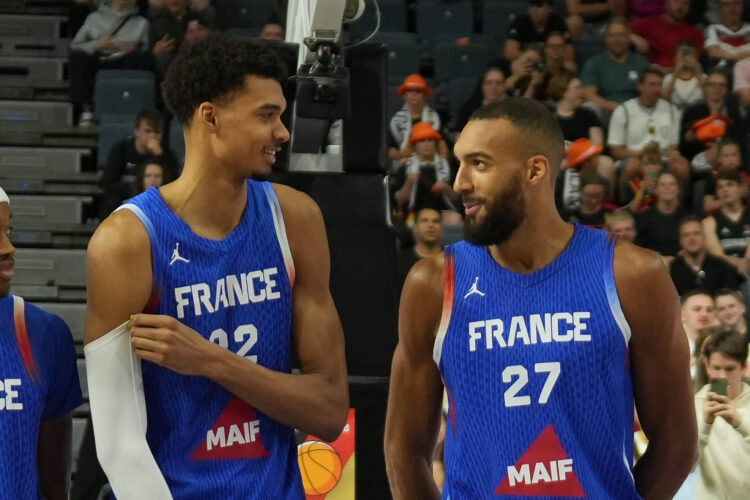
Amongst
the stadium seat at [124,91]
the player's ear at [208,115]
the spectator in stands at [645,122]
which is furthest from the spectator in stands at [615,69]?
the player's ear at [208,115]

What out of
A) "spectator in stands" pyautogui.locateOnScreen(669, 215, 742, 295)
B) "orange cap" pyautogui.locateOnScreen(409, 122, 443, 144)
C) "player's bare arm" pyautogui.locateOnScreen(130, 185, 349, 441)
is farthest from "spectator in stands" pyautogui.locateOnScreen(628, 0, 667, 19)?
"player's bare arm" pyautogui.locateOnScreen(130, 185, 349, 441)

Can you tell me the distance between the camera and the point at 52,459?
3.28 m

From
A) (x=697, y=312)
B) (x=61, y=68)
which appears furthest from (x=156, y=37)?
(x=697, y=312)

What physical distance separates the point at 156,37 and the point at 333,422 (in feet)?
27.2

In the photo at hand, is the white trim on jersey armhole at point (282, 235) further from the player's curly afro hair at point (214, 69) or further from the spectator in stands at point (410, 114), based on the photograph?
the spectator in stands at point (410, 114)

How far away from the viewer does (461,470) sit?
3113 millimetres

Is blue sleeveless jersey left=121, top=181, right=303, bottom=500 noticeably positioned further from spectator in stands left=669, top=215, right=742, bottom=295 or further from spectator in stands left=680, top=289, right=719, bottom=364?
spectator in stands left=669, top=215, right=742, bottom=295

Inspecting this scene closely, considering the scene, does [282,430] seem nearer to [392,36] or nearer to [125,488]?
[125,488]

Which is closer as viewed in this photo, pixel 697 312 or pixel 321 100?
pixel 321 100

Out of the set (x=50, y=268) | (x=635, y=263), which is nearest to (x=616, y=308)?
(x=635, y=263)

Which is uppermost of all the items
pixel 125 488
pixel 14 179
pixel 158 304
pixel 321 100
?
pixel 321 100

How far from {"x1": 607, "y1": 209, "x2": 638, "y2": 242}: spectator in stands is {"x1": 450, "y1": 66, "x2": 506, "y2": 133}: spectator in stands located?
75.8 inches

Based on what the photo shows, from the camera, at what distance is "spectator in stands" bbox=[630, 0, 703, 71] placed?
1173cm

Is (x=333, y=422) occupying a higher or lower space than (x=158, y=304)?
lower
